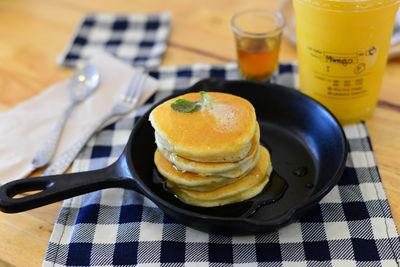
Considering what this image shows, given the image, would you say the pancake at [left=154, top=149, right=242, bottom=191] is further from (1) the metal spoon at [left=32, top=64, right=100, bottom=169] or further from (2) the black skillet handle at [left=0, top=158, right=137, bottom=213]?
(1) the metal spoon at [left=32, top=64, right=100, bottom=169]

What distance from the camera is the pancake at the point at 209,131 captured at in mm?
814

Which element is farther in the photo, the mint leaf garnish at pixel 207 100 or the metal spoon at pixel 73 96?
the metal spoon at pixel 73 96

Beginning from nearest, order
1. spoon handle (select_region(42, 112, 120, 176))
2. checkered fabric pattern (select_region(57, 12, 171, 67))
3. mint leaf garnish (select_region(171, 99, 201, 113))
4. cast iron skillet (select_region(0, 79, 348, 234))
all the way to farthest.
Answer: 1. cast iron skillet (select_region(0, 79, 348, 234))
2. mint leaf garnish (select_region(171, 99, 201, 113))
3. spoon handle (select_region(42, 112, 120, 176))
4. checkered fabric pattern (select_region(57, 12, 171, 67))

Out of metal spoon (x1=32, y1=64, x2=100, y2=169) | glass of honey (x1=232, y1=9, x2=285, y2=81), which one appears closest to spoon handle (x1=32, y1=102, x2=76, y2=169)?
metal spoon (x1=32, y1=64, x2=100, y2=169)

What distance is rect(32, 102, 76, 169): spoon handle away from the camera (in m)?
1.06

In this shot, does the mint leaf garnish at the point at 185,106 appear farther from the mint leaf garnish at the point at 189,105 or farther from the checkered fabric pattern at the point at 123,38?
the checkered fabric pattern at the point at 123,38

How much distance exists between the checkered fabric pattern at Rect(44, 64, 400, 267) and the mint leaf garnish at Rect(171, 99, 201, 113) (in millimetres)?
223

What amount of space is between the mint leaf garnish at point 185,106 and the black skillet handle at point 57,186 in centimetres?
17

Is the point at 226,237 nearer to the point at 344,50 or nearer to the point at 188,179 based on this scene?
the point at 188,179

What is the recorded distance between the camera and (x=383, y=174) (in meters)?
0.98

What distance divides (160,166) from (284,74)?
1.98 ft

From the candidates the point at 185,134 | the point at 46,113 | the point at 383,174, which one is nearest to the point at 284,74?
the point at 383,174

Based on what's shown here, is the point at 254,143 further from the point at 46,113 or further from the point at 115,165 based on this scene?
the point at 46,113

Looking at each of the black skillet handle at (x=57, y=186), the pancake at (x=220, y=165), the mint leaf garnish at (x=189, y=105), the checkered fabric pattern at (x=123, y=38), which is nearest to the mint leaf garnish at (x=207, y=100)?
the mint leaf garnish at (x=189, y=105)
